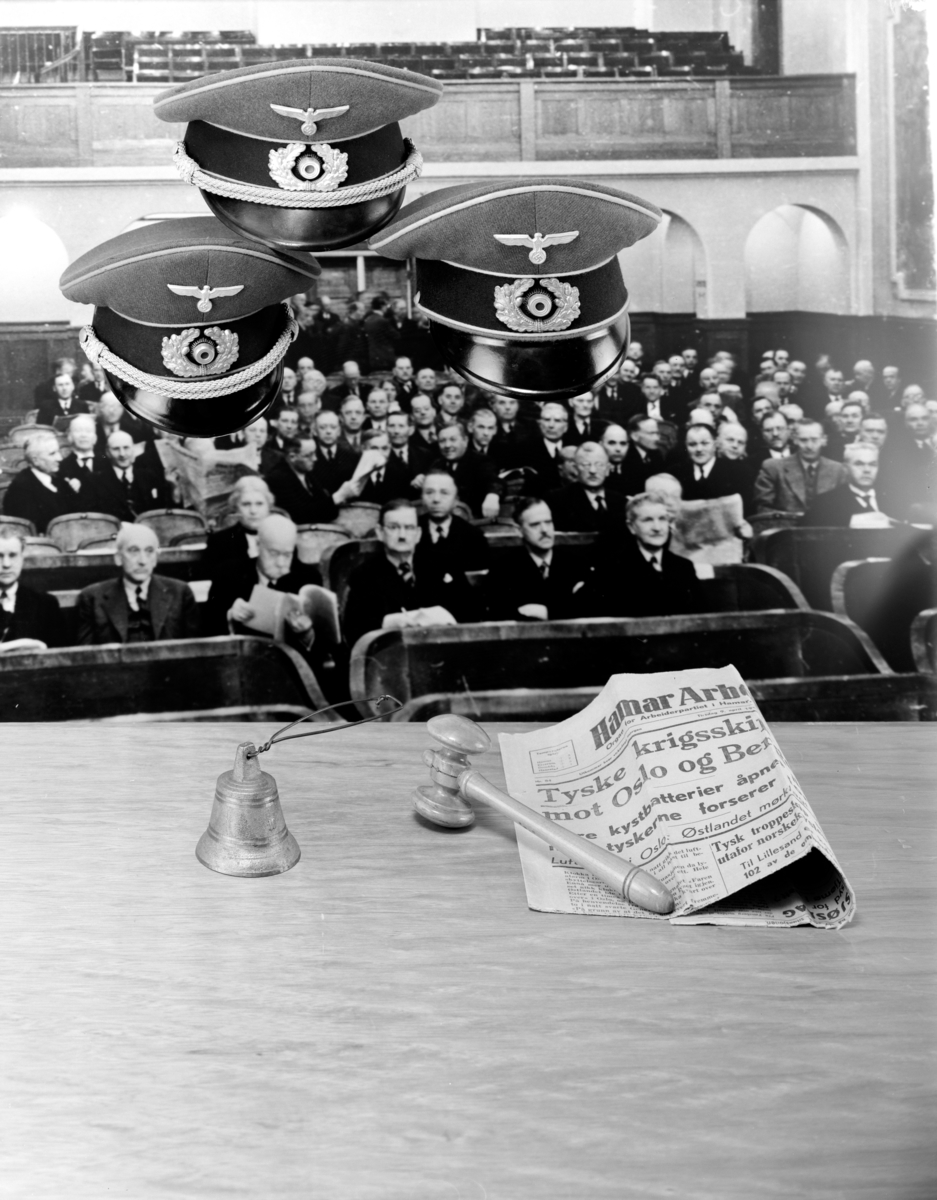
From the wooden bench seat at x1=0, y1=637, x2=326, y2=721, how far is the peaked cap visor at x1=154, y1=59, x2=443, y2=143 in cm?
111

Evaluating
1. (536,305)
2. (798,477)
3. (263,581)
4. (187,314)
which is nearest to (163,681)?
(263,581)

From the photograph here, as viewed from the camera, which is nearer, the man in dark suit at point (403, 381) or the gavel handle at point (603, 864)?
the gavel handle at point (603, 864)

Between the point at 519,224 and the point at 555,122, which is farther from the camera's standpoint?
the point at 555,122

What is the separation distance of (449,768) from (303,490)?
3.05 feet

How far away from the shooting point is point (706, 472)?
2219mm

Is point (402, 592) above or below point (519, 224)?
below

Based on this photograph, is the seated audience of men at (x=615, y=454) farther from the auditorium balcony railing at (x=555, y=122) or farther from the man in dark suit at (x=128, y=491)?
the man in dark suit at (x=128, y=491)

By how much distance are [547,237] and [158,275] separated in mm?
471

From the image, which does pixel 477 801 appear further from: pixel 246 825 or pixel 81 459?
pixel 81 459

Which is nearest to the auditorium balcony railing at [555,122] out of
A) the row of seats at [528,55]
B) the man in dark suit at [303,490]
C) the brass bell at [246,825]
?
the row of seats at [528,55]

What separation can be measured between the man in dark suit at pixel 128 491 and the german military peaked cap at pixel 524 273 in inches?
32.4

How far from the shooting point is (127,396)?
1.64m

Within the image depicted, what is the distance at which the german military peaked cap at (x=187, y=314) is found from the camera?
1491mm

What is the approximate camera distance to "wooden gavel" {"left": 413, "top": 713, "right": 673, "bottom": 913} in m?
1.19
